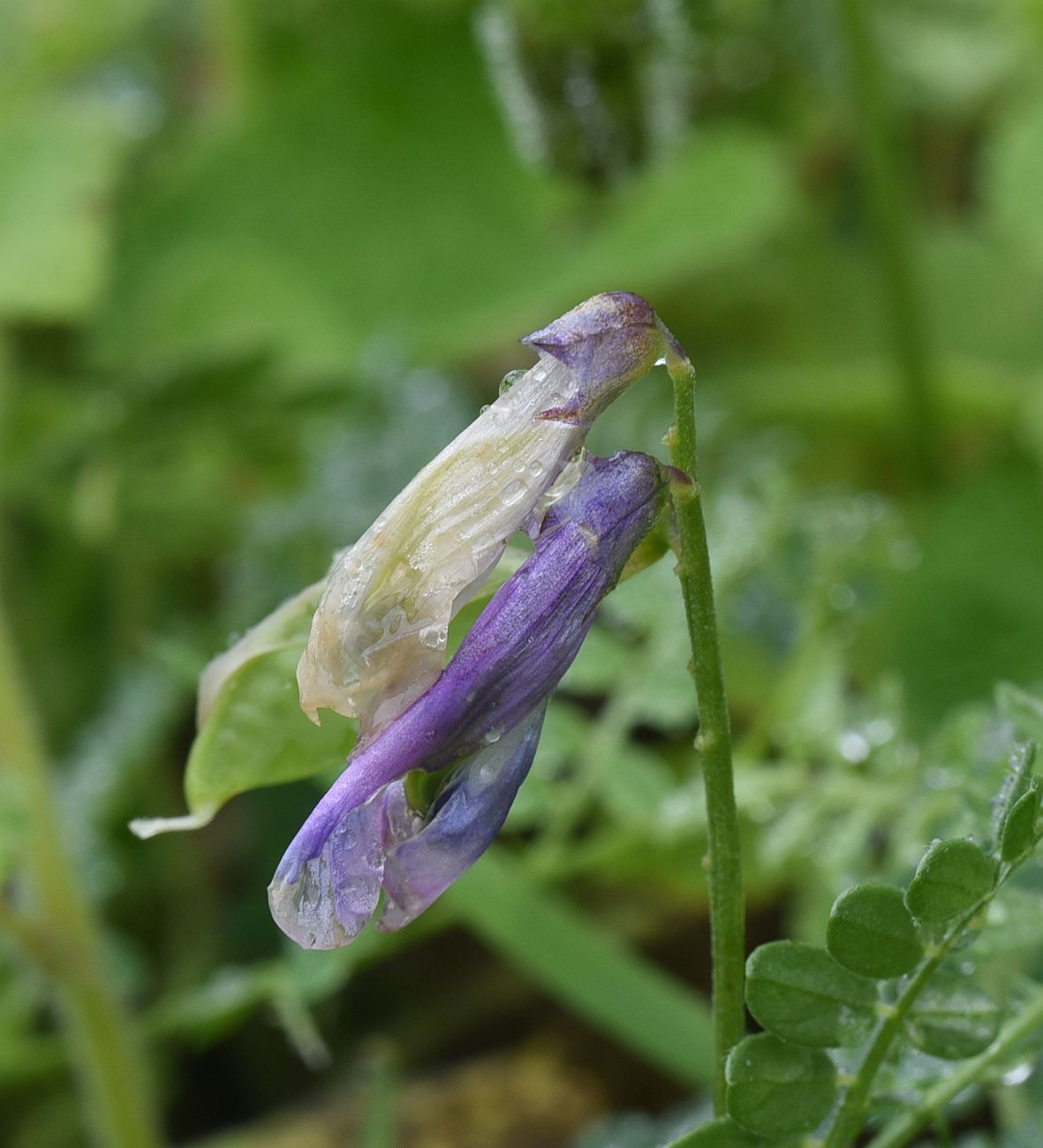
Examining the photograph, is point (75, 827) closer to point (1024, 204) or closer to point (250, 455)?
point (250, 455)

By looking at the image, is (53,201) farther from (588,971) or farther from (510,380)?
(510,380)

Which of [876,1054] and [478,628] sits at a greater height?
[478,628]

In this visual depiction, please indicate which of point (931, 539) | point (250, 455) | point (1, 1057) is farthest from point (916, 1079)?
point (250, 455)

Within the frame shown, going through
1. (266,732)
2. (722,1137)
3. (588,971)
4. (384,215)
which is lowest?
(588,971)

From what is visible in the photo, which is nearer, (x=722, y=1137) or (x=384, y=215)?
(x=722, y=1137)

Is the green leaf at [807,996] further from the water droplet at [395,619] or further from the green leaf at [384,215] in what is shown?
the green leaf at [384,215]

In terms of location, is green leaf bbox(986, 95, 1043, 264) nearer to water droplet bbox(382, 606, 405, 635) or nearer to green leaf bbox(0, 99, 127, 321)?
green leaf bbox(0, 99, 127, 321)

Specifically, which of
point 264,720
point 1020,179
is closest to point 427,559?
point 264,720

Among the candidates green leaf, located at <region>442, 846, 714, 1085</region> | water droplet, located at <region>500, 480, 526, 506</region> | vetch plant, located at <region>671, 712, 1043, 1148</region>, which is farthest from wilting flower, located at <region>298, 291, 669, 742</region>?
green leaf, located at <region>442, 846, 714, 1085</region>
